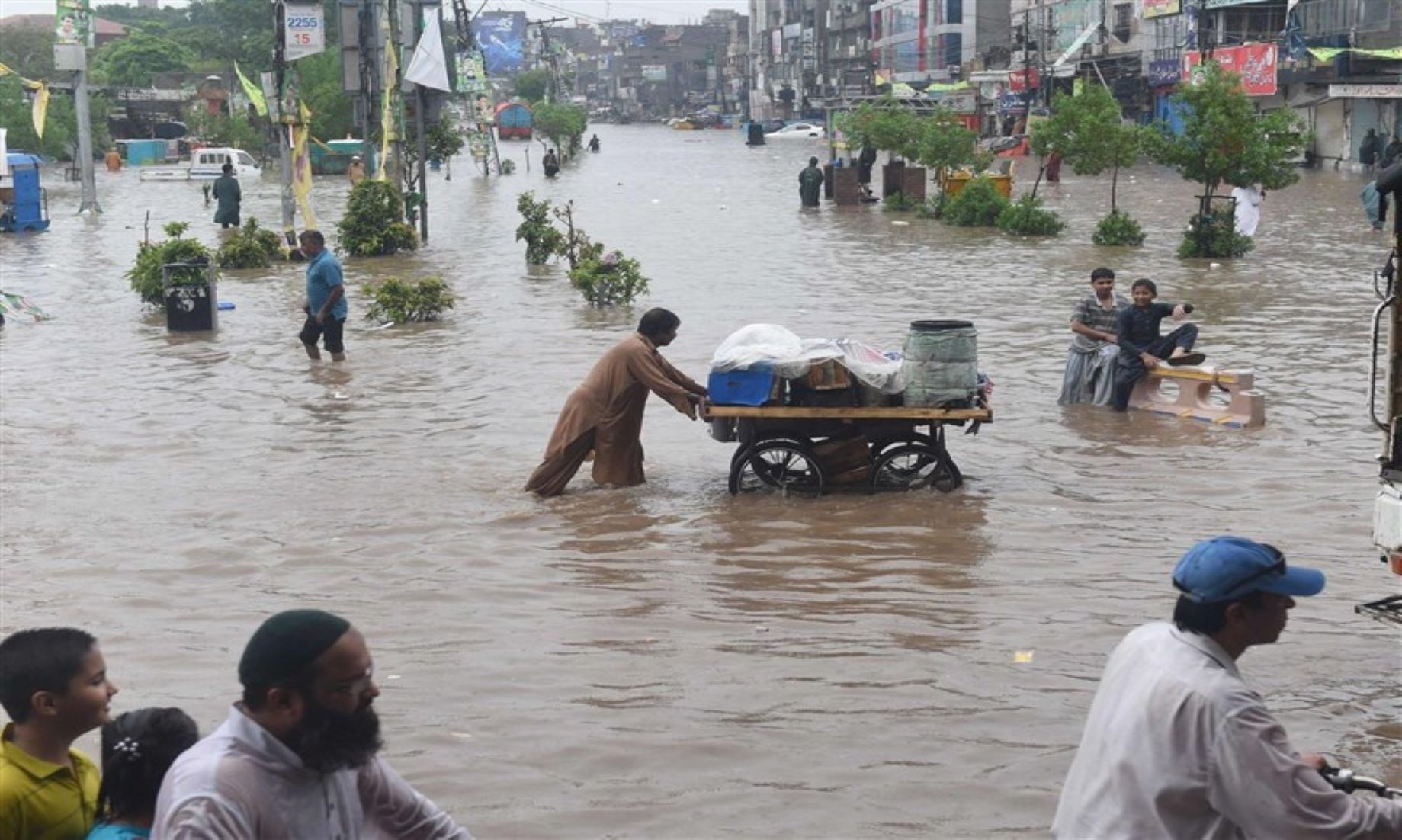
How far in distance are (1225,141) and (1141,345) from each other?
41.3 ft

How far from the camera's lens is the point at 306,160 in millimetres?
27609

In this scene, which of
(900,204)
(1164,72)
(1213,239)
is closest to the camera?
(1213,239)

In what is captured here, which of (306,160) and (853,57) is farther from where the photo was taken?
(853,57)

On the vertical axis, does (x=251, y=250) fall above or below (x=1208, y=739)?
below

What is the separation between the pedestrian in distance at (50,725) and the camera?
12.2 feet

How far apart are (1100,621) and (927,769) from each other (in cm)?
214

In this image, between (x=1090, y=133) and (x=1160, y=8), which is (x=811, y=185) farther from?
(x=1160, y=8)

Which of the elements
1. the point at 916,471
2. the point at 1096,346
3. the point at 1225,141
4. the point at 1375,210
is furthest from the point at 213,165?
the point at 916,471

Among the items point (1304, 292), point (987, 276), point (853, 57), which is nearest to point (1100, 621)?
point (1304, 292)

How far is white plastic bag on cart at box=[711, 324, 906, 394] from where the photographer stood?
1063cm

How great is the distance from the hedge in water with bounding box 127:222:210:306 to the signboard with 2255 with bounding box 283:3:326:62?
8.01 m

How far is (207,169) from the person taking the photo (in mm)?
60406

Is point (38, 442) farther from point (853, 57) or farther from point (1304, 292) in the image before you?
point (853, 57)

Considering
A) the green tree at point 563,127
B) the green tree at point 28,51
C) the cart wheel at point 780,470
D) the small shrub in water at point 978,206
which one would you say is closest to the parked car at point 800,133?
the green tree at point 563,127
